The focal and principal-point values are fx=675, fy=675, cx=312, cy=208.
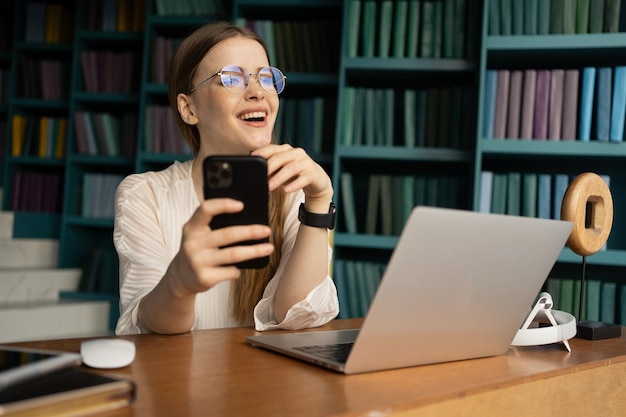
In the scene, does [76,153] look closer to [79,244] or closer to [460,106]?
[79,244]

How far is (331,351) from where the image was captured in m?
0.90

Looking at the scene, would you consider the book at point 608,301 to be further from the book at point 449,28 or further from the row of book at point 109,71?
the row of book at point 109,71

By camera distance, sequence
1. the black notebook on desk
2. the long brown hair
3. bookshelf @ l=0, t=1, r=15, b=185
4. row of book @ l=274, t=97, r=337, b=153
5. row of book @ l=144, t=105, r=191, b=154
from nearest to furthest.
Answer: the black notebook on desk → the long brown hair → row of book @ l=274, t=97, r=337, b=153 → row of book @ l=144, t=105, r=191, b=154 → bookshelf @ l=0, t=1, r=15, b=185

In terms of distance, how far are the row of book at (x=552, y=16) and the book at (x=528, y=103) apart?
189 mm

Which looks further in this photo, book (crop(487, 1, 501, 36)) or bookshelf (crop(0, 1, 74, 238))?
bookshelf (crop(0, 1, 74, 238))

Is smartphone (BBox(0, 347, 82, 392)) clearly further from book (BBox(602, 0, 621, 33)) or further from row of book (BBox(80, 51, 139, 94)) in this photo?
row of book (BBox(80, 51, 139, 94))

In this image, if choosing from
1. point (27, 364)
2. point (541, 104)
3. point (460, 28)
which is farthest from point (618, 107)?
point (27, 364)

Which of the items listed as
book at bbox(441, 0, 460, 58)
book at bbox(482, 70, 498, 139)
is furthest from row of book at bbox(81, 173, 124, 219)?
book at bbox(482, 70, 498, 139)

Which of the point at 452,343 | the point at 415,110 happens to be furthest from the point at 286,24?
the point at 452,343

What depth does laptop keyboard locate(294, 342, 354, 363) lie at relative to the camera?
0.86 m

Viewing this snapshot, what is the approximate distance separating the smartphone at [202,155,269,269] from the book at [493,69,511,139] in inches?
84.3

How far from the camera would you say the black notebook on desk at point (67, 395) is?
57 centimetres

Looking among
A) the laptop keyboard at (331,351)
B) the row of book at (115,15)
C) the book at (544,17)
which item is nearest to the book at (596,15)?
the book at (544,17)

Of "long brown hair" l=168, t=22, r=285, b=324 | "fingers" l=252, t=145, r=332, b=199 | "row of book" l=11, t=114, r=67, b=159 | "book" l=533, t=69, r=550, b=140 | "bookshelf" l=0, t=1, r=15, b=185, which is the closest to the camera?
"fingers" l=252, t=145, r=332, b=199
